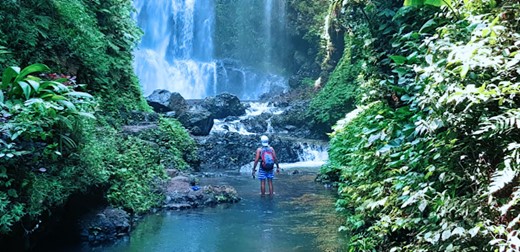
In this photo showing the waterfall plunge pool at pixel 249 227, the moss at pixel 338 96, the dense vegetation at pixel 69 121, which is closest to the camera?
the dense vegetation at pixel 69 121

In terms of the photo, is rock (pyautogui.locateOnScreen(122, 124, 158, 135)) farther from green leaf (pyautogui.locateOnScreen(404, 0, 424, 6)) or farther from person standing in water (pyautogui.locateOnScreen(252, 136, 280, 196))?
green leaf (pyautogui.locateOnScreen(404, 0, 424, 6))

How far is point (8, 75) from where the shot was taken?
4.57 metres

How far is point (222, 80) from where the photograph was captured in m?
37.3

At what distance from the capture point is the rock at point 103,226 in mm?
5801

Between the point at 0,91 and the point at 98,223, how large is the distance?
7.84 ft

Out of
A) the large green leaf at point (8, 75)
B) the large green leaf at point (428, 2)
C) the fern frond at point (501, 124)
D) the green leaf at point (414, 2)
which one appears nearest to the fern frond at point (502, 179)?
the fern frond at point (501, 124)

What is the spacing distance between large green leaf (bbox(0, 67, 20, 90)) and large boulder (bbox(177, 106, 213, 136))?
12.9 meters

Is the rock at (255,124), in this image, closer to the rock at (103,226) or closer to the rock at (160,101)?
the rock at (160,101)

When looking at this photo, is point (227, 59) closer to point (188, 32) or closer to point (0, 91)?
point (188, 32)

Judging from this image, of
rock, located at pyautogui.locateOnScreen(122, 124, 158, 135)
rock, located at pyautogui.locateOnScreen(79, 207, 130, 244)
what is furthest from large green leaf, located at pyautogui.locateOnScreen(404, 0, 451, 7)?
rock, located at pyautogui.locateOnScreen(122, 124, 158, 135)

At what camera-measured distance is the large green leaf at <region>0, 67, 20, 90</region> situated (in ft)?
14.9

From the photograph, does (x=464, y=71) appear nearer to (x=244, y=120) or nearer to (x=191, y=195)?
(x=191, y=195)

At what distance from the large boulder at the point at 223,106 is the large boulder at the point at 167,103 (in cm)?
468

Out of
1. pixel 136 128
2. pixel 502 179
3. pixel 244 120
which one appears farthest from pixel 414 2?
pixel 244 120
